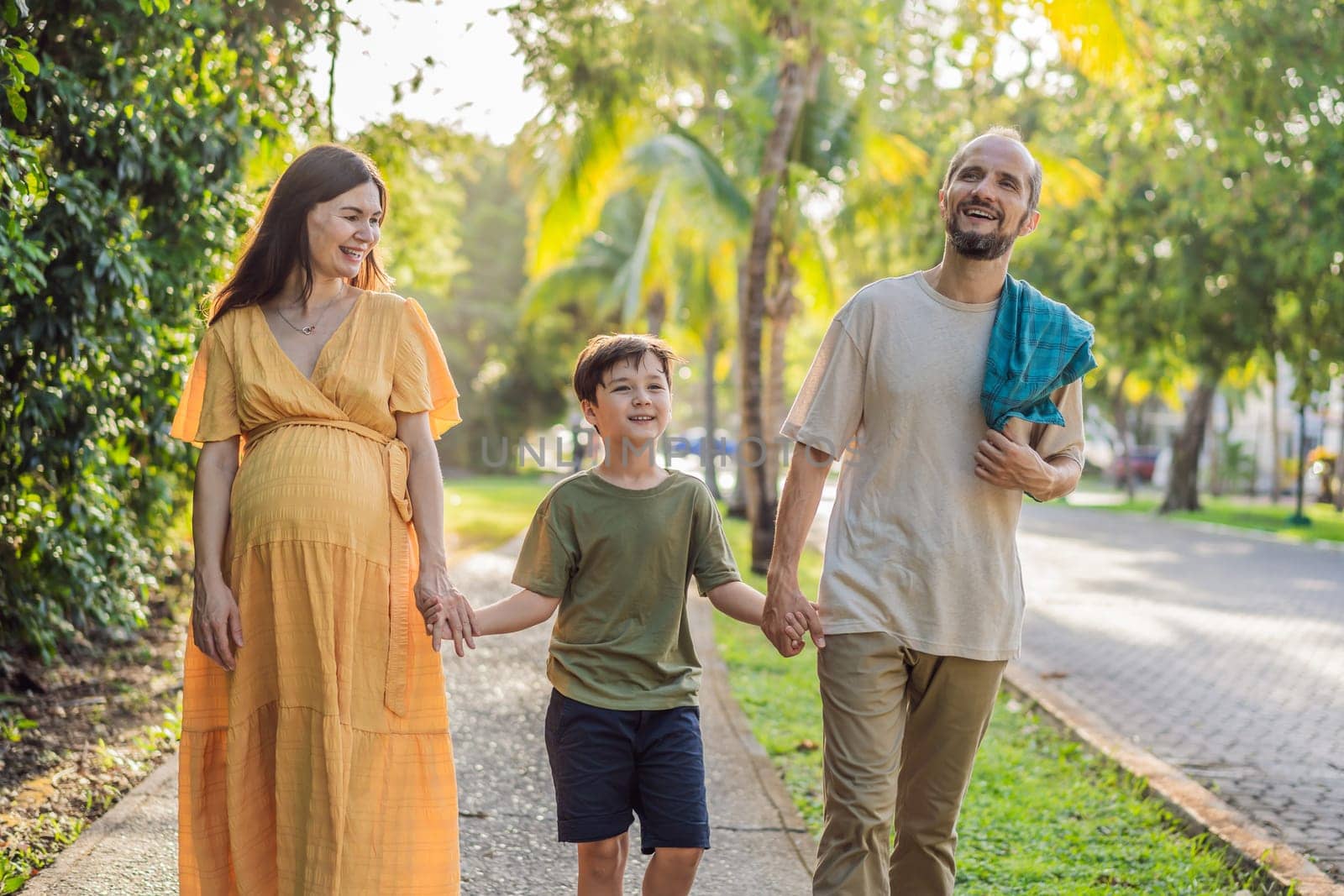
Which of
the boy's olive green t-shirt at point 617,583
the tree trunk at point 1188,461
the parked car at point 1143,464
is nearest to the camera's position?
the boy's olive green t-shirt at point 617,583

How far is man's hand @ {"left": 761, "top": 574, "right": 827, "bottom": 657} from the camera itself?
134 inches

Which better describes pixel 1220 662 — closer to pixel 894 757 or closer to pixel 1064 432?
pixel 1064 432

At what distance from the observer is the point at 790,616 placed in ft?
11.1

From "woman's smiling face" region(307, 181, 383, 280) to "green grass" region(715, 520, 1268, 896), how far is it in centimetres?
313

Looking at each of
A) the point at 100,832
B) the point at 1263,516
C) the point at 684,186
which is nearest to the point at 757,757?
the point at 100,832

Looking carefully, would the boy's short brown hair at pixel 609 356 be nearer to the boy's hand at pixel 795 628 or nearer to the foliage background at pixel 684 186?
the boy's hand at pixel 795 628

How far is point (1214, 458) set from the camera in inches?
1727

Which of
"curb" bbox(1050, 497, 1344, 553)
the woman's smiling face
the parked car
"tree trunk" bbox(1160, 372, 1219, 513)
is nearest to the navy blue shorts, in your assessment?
the woman's smiling face

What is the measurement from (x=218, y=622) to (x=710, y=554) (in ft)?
4.17

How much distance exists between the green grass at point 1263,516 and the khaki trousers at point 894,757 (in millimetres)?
21873

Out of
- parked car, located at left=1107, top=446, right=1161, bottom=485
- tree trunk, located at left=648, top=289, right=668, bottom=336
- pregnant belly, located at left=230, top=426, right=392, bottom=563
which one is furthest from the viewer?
parked car, located at left=1107, top=446, right=1161, bottom=485

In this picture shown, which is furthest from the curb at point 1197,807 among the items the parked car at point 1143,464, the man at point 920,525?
the parked car at point 1143,464

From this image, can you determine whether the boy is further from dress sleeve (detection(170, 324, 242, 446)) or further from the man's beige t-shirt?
dress sleeve (detection(170, 324, 242, 446))

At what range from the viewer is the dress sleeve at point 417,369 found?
133 inches
